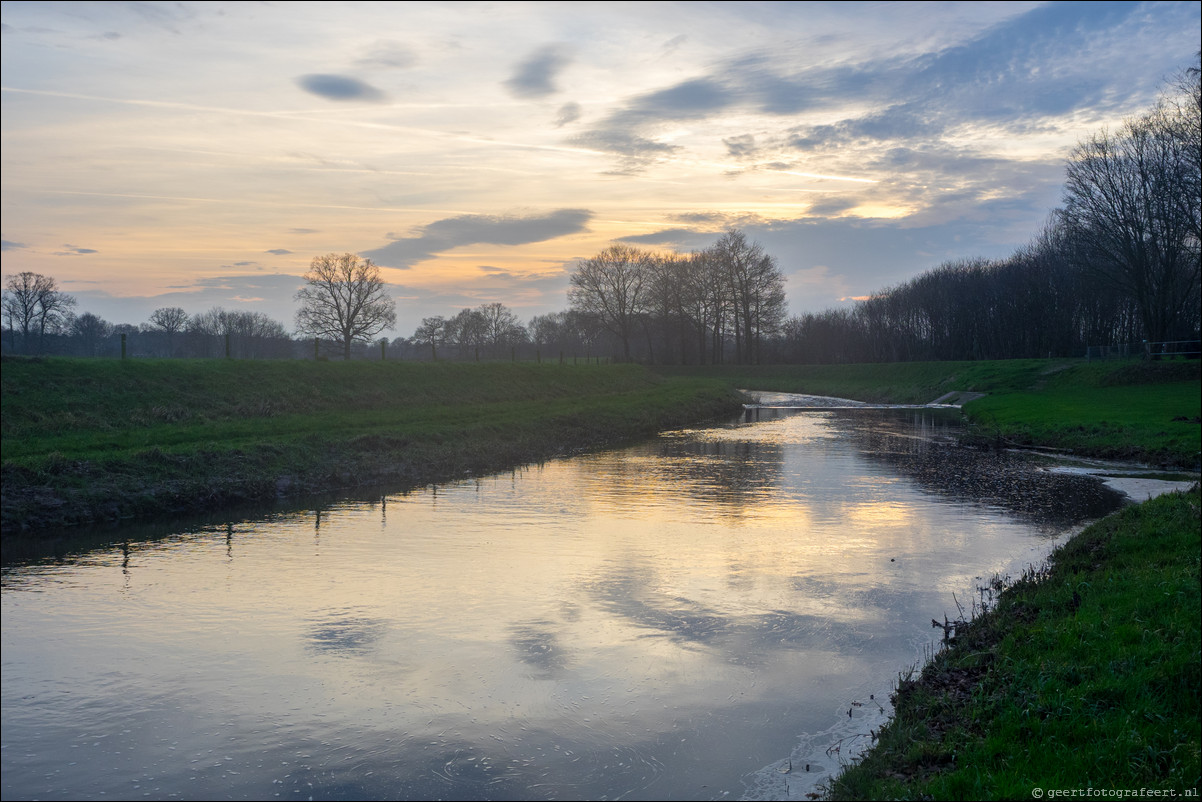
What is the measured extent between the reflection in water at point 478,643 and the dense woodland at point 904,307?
28545 mm

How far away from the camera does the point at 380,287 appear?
7738cm

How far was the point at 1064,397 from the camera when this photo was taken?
42.5 m

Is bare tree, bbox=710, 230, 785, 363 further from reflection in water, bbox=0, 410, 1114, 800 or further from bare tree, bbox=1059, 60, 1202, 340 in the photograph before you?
reflection in water, bbox=0, 410, 1114, 800

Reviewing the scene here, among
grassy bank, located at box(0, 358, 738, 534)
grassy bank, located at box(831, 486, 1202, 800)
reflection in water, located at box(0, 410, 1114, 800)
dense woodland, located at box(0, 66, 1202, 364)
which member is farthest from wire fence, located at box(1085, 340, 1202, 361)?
grassy bank, located at box(831, 486, 1202, 800)

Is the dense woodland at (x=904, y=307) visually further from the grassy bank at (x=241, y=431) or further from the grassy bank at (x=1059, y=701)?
the grassy bank at (x=1059, y=701)

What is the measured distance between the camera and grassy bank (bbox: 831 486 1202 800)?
585 cm

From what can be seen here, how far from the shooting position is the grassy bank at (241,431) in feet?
56.6

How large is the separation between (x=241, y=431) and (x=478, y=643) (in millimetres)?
16636

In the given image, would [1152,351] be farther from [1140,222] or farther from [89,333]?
[89,333]

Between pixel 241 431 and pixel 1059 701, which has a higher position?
pixel 241 431

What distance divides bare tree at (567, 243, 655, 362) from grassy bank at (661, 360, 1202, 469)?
19.2 meters

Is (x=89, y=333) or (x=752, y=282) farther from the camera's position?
(x=752, y=282)

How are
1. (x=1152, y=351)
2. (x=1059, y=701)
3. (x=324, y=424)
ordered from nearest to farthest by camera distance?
(x=1059, y=701)
(x=324, y=424)
(x=1152, y=351)

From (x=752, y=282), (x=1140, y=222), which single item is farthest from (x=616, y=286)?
(x=1140, y=222)
